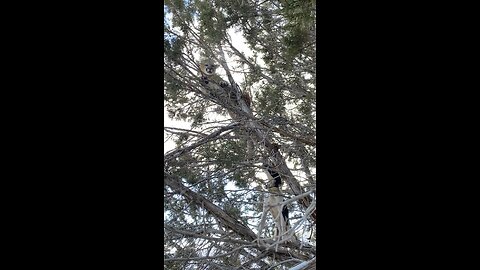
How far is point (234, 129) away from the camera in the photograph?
2781 millimetres

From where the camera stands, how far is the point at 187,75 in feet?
9.02

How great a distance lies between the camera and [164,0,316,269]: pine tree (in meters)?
2.64

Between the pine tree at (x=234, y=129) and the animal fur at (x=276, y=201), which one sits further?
the pine tree at (x=234, y=129)

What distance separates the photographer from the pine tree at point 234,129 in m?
2.64

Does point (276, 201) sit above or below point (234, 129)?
below

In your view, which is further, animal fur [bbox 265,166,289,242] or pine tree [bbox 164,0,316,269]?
pine tree [bbox 164,0,316,269]
